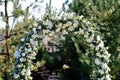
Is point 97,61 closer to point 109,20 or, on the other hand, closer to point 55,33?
point 55,33

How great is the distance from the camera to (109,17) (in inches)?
385

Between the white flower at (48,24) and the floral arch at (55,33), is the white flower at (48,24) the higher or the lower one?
the higher one

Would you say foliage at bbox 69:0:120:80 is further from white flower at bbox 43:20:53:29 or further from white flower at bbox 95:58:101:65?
white flower at bbox 43:20:53:29

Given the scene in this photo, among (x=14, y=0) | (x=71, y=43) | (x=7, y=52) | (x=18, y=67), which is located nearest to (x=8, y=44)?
(x=7, y=52)

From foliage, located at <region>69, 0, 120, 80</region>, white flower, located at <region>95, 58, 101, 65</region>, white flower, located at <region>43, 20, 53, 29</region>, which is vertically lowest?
white flower, located at <region>95, 58, 101, 65</region>

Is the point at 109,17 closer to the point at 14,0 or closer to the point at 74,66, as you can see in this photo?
the point at 74,66

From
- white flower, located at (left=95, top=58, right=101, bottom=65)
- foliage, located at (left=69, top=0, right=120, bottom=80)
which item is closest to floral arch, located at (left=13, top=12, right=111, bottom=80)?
white flower, located at (left=95, top=58, right=101, bottom=65)

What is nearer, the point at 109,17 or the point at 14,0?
the point at 14,0

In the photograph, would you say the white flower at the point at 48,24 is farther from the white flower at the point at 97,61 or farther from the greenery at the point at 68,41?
the white flower at the point at 97,61

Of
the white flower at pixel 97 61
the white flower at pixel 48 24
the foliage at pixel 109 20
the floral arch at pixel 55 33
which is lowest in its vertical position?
the white flower at pixel 97 61

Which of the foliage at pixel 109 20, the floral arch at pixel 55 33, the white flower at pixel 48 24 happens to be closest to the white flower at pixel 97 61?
the floral arch at pixel 55 33

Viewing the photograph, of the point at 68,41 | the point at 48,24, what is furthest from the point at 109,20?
the point at 48,24

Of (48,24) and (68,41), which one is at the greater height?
(68,41)

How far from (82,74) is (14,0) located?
267 centimetres
